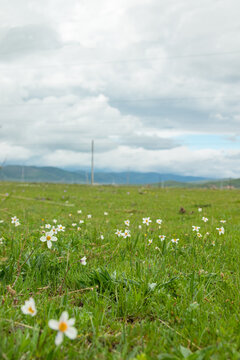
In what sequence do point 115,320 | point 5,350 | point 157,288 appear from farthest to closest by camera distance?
point 157,288 → point 115,320 → point 5,350

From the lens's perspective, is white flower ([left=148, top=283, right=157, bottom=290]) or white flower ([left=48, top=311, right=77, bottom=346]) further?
white flower ([left=148, top=283, right=157, bottom=290])

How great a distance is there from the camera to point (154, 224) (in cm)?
863

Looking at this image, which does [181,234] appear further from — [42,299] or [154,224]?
[42,299]

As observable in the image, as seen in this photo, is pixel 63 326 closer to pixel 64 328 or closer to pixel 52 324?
A: pixel 64 328

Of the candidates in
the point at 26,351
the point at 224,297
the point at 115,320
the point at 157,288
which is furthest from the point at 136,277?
the point at 26,351

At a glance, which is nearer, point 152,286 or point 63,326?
point 63,326

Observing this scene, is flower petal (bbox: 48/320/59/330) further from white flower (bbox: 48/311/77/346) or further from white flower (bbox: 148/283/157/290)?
white flower (bbox: 148/283/157/290)

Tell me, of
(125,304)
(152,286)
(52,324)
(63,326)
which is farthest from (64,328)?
(152,286)

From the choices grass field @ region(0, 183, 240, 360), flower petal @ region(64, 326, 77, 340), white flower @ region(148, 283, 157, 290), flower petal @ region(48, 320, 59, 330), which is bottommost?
grass field @ region(0, 183, 240, 360)

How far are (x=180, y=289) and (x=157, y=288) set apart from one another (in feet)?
1.05

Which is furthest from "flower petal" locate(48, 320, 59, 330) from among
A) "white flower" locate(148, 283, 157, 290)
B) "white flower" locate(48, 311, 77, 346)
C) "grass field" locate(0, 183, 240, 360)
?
"white flower" locate(148, 283, 157, 290)

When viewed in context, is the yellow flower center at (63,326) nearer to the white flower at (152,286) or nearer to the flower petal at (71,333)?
the flower petal at (71,333)

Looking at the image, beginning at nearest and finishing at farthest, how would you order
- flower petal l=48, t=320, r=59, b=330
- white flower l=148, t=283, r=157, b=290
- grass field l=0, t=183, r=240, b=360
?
flower petal l=48, t=320, r=59, b=330 < grass field l=0, t=183, r=240, b=360 < white flower l=148, t=283, r=157, b=290

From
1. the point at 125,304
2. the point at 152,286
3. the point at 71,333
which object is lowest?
the point at 125,304
